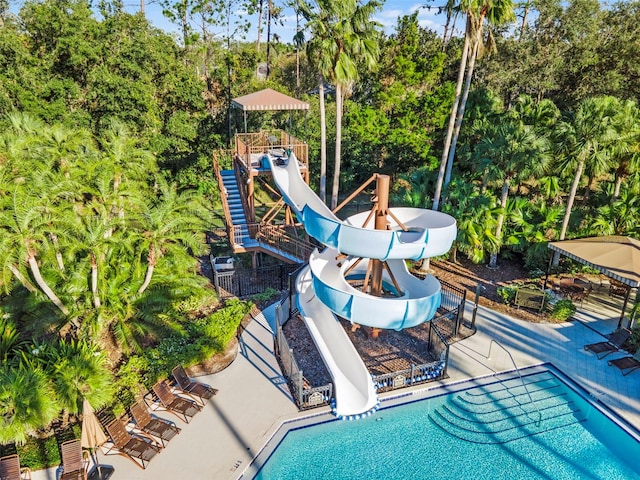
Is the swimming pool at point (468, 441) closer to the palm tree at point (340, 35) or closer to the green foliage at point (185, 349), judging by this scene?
the green foliage at point (185, 349)

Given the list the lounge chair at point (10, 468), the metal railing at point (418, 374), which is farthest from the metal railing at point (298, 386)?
the lounge chair at point (10, 468)

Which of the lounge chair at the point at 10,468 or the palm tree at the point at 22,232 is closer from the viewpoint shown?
the lounge chair at the point at 10,468

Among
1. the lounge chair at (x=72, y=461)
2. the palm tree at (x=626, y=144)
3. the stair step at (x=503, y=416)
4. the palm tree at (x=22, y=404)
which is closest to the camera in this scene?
the palm tree at (x=22, y=404)

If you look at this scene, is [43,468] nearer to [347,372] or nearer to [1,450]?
[1,450]

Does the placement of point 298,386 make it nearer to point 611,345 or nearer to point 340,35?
point 611,345

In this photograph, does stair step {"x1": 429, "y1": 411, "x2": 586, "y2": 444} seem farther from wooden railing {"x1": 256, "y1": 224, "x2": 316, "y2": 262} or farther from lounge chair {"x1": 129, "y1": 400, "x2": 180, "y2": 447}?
wooden railing {"x1": 256, "y1": 224, "x2": 316, "y2": 262}

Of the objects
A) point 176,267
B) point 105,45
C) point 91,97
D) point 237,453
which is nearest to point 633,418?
point 237,453
